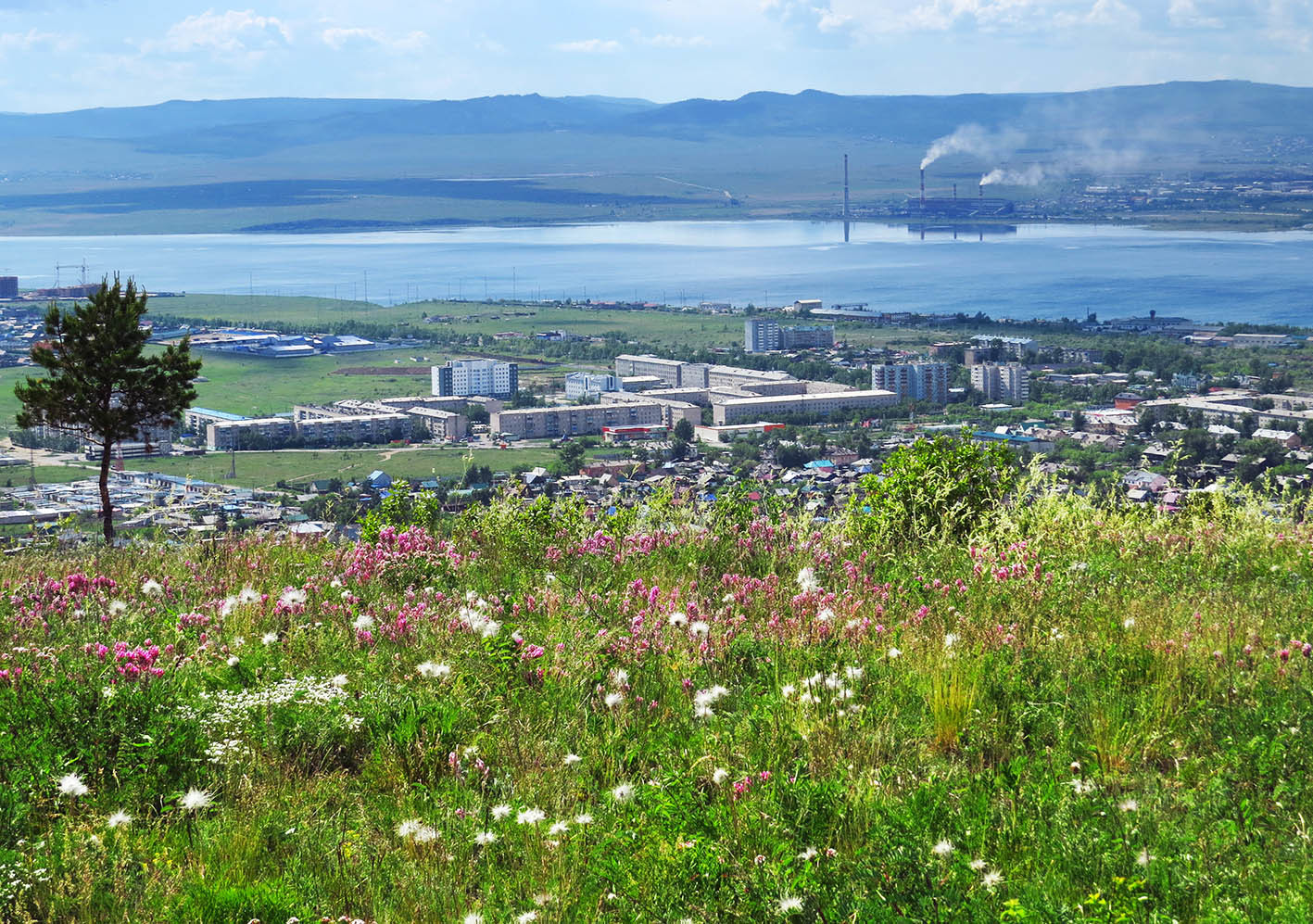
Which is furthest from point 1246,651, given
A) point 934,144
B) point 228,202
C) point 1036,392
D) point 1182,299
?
point 934,144

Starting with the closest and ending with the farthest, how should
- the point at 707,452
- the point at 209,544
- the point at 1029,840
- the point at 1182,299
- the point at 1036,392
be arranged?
the point at 1029,840
the point at 209,544
the point at 707,452
the point at 1036,392
the point at 1182,299

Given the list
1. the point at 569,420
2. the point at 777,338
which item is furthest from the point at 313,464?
the point at 777,338

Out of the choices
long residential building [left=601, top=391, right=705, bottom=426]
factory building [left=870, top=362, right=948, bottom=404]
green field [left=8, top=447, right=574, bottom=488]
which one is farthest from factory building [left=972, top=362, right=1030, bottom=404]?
green field [left=8, top=447, right=574, bottom=488]

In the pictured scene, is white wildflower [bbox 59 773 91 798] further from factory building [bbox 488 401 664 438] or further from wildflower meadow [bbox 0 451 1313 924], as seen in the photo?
factory building [bbox 488 401 664 438]

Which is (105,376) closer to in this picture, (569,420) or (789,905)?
(789,905)

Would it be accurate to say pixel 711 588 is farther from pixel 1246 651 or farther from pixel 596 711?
pixel 1246 651

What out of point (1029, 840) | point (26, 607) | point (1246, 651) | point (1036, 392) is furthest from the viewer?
point (1036, 392)
